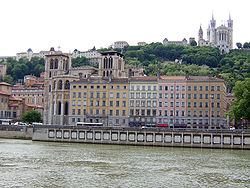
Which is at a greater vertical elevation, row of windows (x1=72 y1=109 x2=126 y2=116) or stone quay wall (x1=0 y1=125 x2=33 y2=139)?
row of windows (x1=72 y1=109 x2=126 y2=116)

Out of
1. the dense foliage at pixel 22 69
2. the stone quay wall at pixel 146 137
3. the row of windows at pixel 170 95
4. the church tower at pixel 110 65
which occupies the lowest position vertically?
the stone quay wall at pixel 146 137

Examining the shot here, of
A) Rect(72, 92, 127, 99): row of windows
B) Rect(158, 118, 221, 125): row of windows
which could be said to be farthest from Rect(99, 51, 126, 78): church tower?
Rect(158, 118, 221, 125): row of windows

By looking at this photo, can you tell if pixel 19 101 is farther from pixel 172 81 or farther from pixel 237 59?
pixel 237 59

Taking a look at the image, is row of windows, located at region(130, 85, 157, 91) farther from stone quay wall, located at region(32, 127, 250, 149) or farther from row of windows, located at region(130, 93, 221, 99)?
stone quay wall, located at region(32, 127, 250, 149)

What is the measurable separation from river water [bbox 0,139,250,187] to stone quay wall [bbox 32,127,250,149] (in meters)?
13.2

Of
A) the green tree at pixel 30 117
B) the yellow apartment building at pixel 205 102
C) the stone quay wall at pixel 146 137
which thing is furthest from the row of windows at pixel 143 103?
the green tree at pixel 30 117

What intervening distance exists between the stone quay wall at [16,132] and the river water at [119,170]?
25486 mm

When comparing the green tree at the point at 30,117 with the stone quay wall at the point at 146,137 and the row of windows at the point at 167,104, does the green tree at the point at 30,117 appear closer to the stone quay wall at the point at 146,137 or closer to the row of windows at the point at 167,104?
the stone quay wall at the point at 146,137

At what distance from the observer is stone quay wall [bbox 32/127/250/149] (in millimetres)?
65062

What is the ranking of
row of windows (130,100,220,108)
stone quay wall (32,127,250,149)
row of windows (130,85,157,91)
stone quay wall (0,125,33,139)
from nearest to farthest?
stone quay wall (32,127,250,149), stone quay wall (0,125,33,139), row of windows (130,100,220,108), row of windows (130,85,157,91)

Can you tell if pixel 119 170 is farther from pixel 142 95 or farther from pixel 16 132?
pixel 142 95

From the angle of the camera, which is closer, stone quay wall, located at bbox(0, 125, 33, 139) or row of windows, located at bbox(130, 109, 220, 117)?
stone quay wall, located at bbox(0, 125, 33, 139)

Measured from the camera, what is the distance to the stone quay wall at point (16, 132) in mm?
78250

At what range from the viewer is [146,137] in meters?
69.2
